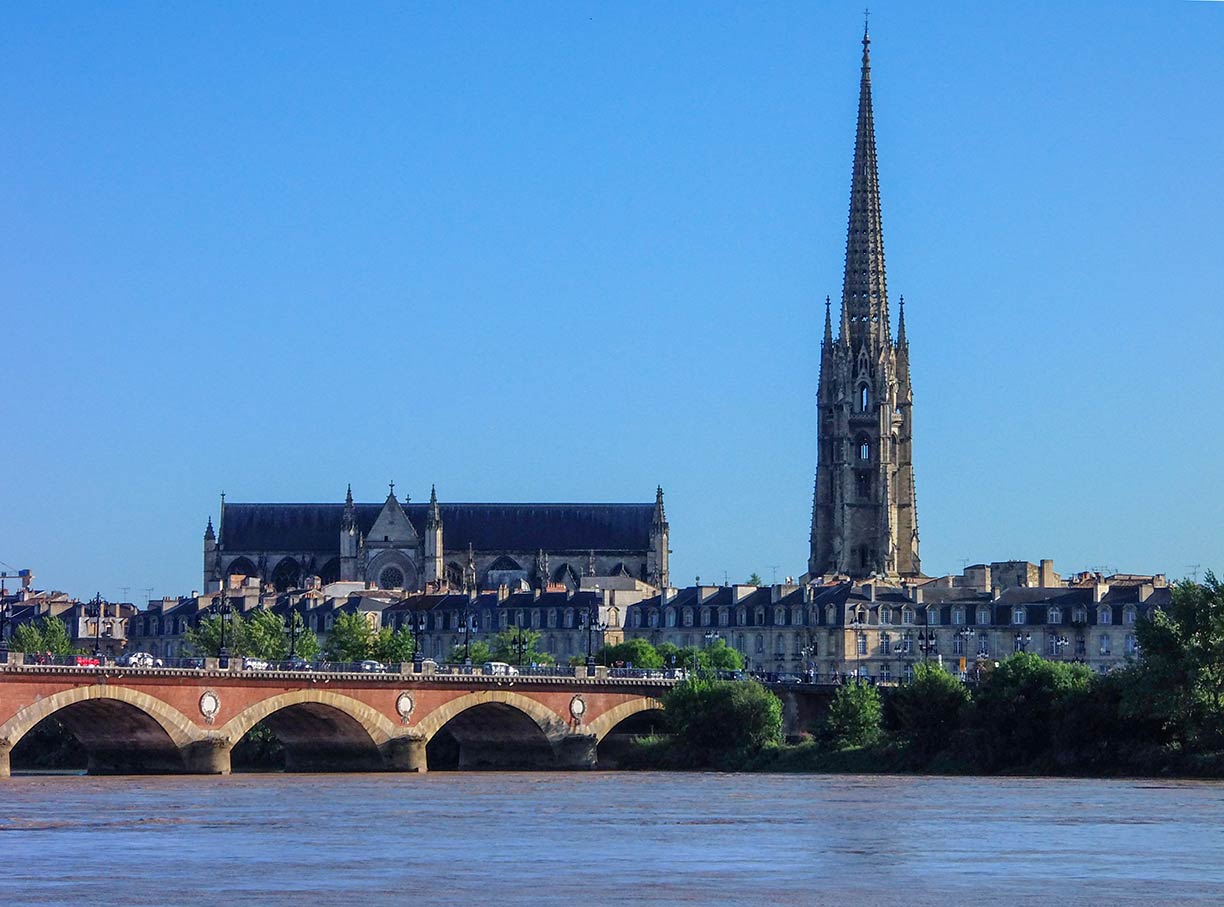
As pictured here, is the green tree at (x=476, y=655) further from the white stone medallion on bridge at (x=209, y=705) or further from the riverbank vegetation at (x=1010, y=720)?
the white stone medallion on bridge at (x=209, y=705)

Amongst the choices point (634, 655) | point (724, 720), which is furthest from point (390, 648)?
point (724, 720)

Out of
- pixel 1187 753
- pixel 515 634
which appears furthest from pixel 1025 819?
pixel 515 634

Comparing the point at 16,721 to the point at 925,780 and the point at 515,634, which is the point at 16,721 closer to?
the point at 925,780

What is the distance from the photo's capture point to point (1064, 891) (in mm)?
52406

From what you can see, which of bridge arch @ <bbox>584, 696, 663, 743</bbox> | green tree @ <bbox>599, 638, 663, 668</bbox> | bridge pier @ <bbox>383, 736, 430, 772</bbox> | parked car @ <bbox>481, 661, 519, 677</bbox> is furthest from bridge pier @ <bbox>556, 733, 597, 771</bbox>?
green tree @ <bbox>599, 638, 663, 668</bbox>

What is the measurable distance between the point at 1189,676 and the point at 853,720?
64.7ft

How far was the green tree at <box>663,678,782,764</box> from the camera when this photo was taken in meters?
116

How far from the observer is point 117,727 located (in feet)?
334

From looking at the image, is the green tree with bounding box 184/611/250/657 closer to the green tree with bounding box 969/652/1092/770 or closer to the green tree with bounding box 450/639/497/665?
the green tree with bounding box 450/639/497/665

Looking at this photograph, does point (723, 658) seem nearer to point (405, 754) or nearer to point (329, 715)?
point (405, 754)

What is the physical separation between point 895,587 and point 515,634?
2408cm

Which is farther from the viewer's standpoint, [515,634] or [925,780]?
[515,634]

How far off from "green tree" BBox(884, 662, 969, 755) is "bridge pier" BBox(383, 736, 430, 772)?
64.5 feet

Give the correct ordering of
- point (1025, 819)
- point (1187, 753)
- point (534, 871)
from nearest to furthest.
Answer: point (534, 871), point (1025, 819), point (1187, 753)
